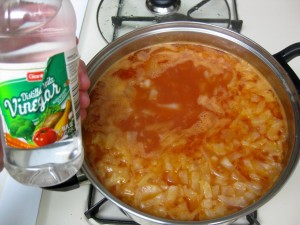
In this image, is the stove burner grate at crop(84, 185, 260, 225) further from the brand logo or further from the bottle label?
the brand logo

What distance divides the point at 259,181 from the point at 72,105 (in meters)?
0.49

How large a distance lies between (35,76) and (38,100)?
41 mm

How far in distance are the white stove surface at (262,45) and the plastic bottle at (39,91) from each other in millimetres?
195

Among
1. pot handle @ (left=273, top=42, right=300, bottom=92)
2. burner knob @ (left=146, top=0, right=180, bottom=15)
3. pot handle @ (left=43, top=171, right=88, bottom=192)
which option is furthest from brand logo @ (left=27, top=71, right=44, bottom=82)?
burner knob @ (left=146, top=0, right=180, bottom=15)

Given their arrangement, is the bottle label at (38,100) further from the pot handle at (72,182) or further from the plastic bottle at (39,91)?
the pot handle at (72,182)

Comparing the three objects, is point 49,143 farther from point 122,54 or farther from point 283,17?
point 283,17

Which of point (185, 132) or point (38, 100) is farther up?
point (38, 100)

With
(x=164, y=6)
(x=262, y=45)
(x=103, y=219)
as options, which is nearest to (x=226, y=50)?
(x=262, y=45)

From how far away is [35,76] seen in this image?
1.87 ft

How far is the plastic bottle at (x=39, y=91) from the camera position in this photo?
58cm

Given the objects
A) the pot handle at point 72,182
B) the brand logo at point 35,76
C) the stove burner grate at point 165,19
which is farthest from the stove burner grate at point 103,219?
the stove burner grate at point 165,19

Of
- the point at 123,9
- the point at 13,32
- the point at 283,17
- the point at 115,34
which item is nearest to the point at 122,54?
the point at 115,34

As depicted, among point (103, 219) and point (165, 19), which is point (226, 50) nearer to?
point (165, 19)

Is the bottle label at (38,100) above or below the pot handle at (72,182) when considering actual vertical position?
above
